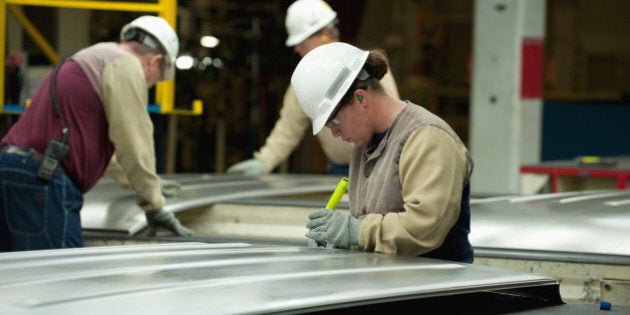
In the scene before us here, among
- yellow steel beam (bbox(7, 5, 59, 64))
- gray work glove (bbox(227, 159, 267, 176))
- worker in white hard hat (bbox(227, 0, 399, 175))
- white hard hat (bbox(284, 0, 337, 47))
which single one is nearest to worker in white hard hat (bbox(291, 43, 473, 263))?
worker in white hard hat (bbox(227, 0, 399, 175))

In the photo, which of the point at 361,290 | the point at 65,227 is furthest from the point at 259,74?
the point at 361,290

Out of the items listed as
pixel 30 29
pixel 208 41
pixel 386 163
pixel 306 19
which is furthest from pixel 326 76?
pixel 208 41

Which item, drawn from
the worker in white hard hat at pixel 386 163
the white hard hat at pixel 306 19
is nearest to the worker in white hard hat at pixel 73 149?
the worker in white hard hat at pixel 386 163

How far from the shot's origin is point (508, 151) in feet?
25.9

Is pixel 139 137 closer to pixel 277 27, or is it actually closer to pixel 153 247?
pixel 153 247

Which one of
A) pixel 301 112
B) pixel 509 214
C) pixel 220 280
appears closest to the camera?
pixel 220 280

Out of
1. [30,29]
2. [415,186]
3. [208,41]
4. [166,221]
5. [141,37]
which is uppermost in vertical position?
[208,41]

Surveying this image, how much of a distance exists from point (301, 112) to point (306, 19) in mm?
629

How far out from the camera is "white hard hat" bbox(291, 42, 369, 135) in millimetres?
2662

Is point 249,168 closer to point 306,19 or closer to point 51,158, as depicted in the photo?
point 306,19

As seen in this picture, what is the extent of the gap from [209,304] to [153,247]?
0.77 meters

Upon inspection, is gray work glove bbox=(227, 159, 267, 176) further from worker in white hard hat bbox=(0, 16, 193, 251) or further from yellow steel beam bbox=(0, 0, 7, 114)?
worker in white hard hat bbox=(0, 16, 193, 251)

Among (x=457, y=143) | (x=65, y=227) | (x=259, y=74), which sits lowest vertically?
(x=65, y=227)

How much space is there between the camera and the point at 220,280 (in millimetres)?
1994
